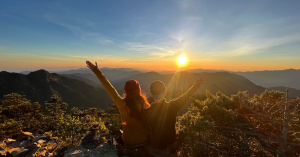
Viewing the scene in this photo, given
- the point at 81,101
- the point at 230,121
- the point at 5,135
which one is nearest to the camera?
the point at 230,121

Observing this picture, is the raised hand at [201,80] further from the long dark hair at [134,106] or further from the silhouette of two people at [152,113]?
the long dark hair at [134,106]

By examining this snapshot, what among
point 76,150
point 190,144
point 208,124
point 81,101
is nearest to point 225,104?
point 208,124

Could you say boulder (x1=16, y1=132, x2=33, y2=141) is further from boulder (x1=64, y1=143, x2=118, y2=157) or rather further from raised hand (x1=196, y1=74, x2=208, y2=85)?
raised hand (x1=196, y1=74, x2=208, y2=85)

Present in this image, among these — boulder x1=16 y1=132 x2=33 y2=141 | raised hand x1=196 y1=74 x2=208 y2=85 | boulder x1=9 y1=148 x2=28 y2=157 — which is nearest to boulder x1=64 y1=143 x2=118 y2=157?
raised hand x1=196 y1=74 x2=208 y2=85

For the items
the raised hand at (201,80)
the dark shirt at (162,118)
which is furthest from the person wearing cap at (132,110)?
the raised hand at (201,80)

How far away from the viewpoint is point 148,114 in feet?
7.47

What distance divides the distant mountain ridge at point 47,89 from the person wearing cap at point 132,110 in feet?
366

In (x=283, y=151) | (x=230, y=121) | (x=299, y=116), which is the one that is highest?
(x=299, y=116)

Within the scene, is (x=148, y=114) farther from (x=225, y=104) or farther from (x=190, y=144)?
(x=225, y=104)

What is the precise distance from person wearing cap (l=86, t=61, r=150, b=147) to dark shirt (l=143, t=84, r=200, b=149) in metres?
0.21

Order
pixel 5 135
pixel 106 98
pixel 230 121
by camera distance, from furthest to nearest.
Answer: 1. pixel 106 98
2. pixel 5 135
3. pixel 230 121

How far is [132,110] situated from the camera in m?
2.29

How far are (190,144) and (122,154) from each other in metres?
2.72

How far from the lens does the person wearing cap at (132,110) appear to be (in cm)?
230
